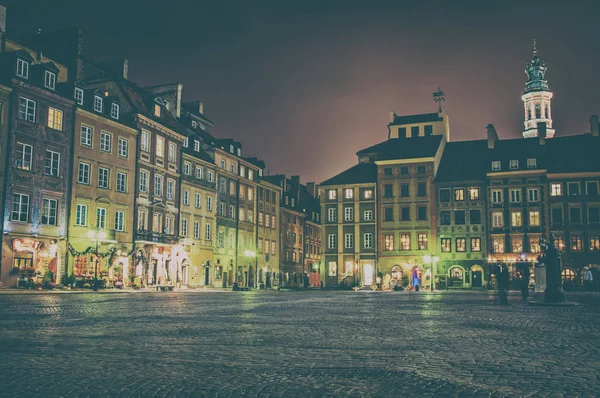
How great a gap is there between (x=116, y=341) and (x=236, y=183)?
5694 centimetres

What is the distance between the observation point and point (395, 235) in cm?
6744

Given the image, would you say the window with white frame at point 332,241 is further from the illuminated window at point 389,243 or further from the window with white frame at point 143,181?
the window with white frame at point 143,181

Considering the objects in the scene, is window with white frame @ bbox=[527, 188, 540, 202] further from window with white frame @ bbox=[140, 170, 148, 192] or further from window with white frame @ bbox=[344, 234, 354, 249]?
window with white frame @ bbox=[140, 170, 148, 192]

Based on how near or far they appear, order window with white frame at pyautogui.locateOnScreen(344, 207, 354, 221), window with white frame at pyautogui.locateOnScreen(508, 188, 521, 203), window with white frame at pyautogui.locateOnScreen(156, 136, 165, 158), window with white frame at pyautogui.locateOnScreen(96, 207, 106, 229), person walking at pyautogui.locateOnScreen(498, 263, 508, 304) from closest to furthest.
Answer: person walking at pyautogui.locateOnScreen(498, 263, 508, 304)
window with white frame at pyautogui.locateOnScreen(96, 207, 106, 229)
window with white frame at pyautogui.locateOnScreen(156, 136, 165, 158)
window with white frame at pyautogui.locateOnScreen(508, 188, 521, 203)
window with white frame at pyautogui.locateOnScreen(344, 207, 354, 221)

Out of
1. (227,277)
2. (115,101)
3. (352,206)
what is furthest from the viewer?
(352,206)

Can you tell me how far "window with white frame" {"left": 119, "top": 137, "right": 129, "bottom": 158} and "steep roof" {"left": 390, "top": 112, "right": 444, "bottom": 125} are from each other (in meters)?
38.2

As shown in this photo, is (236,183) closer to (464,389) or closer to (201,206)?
(201,206)

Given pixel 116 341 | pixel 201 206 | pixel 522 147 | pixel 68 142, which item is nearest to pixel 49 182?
pixel 68 142

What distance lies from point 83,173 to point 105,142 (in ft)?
11.5

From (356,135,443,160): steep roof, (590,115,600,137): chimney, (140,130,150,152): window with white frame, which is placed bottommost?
(140,130,150,152): window with white frame

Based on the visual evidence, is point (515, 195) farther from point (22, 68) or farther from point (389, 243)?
point (22, 68)

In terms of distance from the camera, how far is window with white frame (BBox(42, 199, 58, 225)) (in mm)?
39594

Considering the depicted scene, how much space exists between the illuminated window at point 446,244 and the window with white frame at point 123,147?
3468 cm

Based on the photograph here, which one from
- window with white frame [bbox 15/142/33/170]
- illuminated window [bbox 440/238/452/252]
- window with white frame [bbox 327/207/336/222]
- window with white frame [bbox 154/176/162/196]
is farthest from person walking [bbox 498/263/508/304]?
window with white frame [bbox 327/207/336/222]
